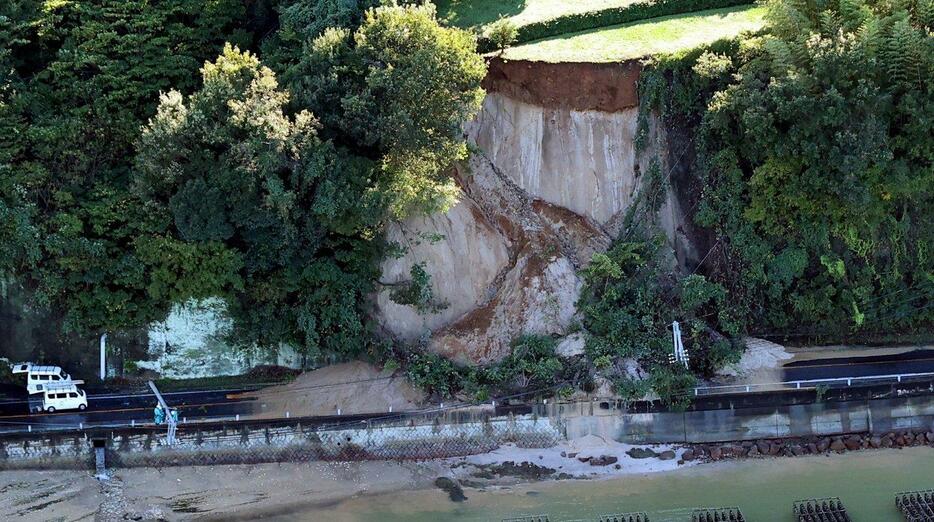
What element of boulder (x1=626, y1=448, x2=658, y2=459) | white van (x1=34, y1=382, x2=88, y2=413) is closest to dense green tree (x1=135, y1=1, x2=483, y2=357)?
white van (x1=34, y1=382, x2=88, y2=413)

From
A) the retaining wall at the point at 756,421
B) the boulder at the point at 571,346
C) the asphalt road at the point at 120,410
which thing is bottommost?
the retaining wall at the point at 756,421

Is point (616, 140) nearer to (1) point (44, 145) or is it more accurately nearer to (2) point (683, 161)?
(2) point (683, 161)

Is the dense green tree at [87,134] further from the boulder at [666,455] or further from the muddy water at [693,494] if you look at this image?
the boulder at [666,455]

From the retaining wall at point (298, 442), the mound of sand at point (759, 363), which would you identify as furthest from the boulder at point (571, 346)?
the mound of sand at point (759, 363)

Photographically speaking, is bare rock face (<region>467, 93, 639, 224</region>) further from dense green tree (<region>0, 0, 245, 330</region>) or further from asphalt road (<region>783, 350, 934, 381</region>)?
dense green tree (<region>0, 0, 245, 330</region>)

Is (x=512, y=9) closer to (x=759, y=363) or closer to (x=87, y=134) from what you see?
(x=759, y=363)

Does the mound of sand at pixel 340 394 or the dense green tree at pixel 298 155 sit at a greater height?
the dense green tree at pixel 298 155
